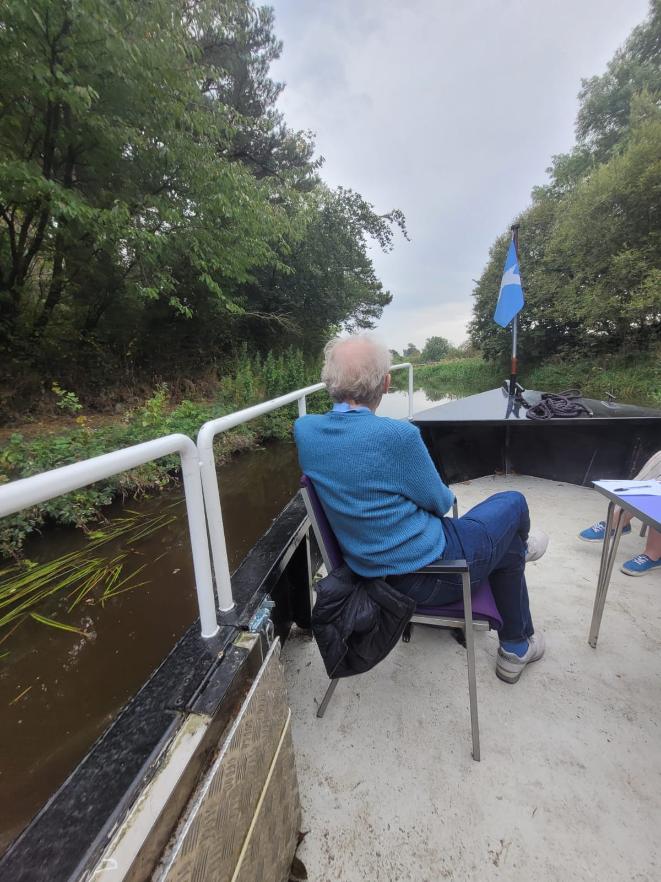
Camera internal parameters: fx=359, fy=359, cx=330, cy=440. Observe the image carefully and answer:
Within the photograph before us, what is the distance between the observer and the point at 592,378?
13.2 meters

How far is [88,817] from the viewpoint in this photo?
0.52 metres

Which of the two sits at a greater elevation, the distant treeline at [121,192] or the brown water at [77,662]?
the distant treeline at [121,192]

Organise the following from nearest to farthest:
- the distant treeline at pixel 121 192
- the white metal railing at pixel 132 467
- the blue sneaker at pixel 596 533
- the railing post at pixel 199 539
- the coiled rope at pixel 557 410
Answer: the white metal railing at pixel 132 467 → the railing post at pixel 199 539 → the blue sneaker at pixel 596 533 → the coiled rope at pixel 557 410 → the distant treeline at pixel 121 192

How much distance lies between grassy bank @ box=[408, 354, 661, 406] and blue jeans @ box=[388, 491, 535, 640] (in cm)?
1087

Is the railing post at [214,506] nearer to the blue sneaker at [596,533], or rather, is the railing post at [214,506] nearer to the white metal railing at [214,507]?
the white metal railing at [214,507]

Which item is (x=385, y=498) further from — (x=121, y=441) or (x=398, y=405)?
(x=398, y=405)

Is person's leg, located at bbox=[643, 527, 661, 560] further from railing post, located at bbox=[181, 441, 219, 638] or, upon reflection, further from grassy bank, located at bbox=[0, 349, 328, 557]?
grassy bank, located at bbox=[0, 349, 328, 557]

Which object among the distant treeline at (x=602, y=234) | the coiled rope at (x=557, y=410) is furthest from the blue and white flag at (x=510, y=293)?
the distant treeline at (x=602, y=234)

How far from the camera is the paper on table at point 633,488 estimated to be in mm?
1224

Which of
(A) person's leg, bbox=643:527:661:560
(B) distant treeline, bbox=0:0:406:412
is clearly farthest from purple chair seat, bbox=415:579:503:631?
(B) distant treeline, bbox=0:0:406:412

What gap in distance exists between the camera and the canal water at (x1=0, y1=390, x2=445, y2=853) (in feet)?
5.23

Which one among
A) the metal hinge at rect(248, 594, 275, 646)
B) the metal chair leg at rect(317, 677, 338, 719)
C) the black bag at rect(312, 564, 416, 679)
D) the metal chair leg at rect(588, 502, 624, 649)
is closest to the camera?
the metal hinge at rect(248, 594, 275, 646)

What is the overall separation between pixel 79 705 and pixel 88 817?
5.97ft

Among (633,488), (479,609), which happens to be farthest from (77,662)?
(633,488)
